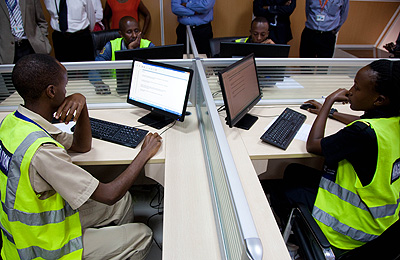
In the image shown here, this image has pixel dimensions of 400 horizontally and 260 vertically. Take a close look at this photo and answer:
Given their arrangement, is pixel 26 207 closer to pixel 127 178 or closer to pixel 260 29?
pixel 127 178

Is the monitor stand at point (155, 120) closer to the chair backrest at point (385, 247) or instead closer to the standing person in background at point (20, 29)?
the chair backrest at point (385, 247)

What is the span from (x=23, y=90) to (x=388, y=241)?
4.68 ft

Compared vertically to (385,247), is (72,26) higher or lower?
higher

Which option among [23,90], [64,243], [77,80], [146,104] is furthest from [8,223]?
[77,80]

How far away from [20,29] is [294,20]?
3.89m

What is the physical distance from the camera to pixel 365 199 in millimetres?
1222

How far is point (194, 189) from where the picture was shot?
1.25 m

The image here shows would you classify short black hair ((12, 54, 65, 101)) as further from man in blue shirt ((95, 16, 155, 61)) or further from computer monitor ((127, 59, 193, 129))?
man in blue shirt ((95, 16, 155, 61))

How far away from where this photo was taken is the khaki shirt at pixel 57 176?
96 centimetres

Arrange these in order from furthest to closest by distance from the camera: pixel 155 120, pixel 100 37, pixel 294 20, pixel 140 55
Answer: pixel 294 20, pixel 100 37, pixel 140 55, pixel 155 120

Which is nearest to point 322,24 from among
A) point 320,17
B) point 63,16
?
point 320,17

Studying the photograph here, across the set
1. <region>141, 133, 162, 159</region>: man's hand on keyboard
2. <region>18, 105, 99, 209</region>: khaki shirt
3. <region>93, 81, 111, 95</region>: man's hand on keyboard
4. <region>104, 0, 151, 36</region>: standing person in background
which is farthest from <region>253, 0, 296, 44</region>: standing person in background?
<region>18, 105, 99, 209</region>: khaki shirt

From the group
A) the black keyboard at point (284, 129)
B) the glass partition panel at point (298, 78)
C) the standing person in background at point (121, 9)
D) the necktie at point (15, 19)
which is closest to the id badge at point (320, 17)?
the glass partition panel at point (298, 78)

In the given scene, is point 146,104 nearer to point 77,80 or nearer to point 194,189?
point 77,80
